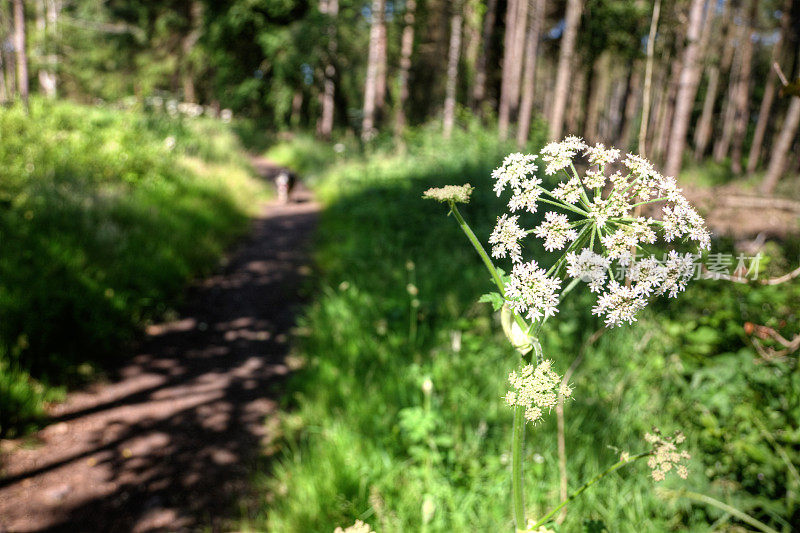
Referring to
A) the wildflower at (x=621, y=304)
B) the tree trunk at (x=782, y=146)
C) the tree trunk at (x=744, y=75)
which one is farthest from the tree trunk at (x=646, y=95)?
the tree trunk at (x=744, y=75)

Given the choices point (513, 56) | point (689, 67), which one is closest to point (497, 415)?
point (689, 67)

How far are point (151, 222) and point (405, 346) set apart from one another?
15.4ft

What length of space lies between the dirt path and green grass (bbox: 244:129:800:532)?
411 millimetres

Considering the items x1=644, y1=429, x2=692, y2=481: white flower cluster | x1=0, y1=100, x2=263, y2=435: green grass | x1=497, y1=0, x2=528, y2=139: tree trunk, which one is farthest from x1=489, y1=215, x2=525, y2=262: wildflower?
x1=497, y1=0, x2=528, y2=139: tree trunk

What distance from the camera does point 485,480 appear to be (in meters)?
2.75

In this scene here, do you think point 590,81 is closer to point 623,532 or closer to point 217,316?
point 217,316

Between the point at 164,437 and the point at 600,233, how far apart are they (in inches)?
161

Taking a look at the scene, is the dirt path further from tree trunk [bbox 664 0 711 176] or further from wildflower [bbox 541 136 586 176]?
tree trunk [bbox 664 0 711 176]

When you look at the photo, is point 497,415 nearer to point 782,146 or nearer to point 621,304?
point 621,304

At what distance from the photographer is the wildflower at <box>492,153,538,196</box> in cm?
74

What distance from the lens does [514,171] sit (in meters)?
0.76

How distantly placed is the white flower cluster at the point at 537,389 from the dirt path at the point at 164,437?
123 inches

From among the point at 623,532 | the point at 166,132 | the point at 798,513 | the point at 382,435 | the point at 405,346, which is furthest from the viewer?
the point at 166,132

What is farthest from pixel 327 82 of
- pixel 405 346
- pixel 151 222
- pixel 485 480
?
pixel 485 480
